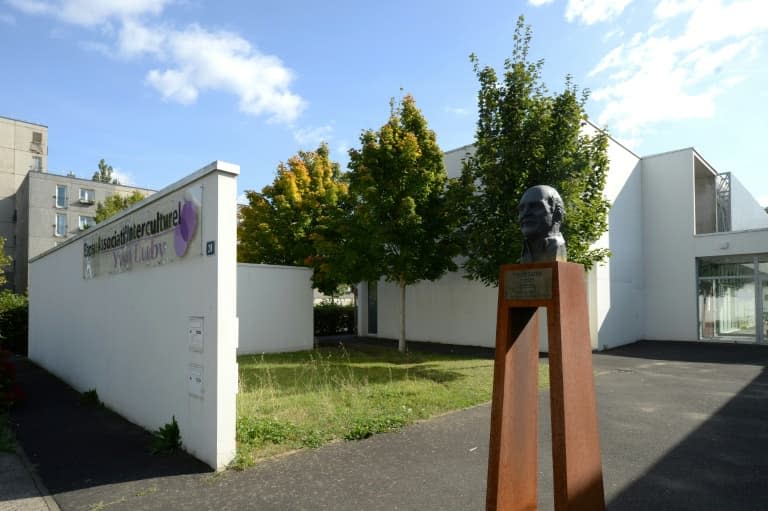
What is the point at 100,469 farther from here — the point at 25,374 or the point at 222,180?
the point at 25,374

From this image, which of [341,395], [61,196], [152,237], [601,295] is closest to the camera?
[152,237]

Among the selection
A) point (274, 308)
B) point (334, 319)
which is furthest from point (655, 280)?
point (274, 308)

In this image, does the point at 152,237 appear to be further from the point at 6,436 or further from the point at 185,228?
the point at 6,436

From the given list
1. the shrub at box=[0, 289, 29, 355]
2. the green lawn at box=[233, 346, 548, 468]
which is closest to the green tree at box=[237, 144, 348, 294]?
the green lawn at box=[233, 346, 548, 468]

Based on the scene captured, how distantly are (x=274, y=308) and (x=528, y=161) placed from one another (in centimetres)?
925

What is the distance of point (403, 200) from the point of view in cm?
1301

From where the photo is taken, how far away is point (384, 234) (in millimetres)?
13164

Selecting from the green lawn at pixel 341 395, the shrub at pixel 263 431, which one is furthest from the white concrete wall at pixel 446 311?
the shrub at pixel 263 431

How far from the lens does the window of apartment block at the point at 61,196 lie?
44838 millimetres

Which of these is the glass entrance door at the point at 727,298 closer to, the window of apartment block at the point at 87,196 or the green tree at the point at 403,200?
the green tree at the point at 403,200

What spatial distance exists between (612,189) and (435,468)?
1579 centimetres

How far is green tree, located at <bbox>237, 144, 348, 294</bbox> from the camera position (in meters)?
20.1

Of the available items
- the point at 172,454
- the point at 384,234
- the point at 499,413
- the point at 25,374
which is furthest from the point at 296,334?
the point at 499,413

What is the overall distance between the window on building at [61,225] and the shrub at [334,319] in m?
35.0
